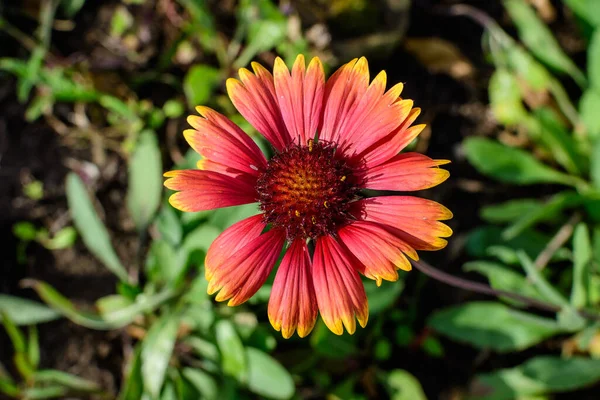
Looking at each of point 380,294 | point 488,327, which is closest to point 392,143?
point 380,294

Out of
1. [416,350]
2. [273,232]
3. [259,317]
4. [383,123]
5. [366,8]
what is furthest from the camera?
[366,8]

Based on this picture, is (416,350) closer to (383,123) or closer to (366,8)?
(383,123)

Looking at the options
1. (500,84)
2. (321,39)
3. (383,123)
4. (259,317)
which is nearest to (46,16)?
(321,39)

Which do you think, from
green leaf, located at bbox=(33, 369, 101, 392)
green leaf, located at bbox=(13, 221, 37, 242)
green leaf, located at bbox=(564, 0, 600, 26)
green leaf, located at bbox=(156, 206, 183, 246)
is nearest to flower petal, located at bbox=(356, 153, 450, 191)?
green leaf, located at bbox=(156, 206, 183, 246)

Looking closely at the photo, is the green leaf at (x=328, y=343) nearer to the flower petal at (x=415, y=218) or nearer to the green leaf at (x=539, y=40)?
the flower petal at (x=415, y=218)

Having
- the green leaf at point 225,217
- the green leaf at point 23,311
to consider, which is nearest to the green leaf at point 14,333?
the green leaf at point 23,311

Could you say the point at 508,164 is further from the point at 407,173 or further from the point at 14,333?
the point at 14,333

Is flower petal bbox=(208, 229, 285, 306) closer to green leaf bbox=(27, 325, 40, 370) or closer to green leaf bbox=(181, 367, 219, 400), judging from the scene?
green leaf bbox=(181, 367, 219, 400)
